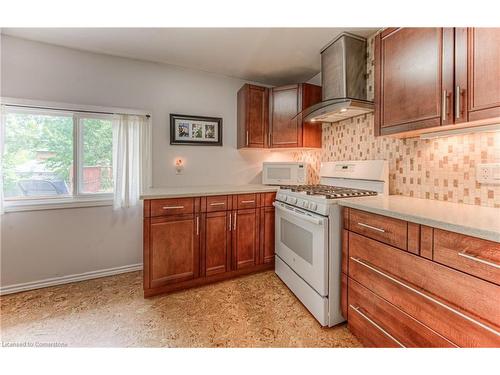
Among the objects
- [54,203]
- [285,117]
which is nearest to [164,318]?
[54,203]

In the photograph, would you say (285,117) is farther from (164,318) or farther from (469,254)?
(164,318)

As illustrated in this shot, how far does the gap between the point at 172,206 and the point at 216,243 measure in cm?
57

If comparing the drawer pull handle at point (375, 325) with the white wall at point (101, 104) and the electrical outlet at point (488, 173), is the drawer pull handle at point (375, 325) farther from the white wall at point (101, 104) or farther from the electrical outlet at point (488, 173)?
the white wall at point (101, 104)

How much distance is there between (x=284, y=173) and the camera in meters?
2.69

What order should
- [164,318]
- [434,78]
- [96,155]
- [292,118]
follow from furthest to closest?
1. [292,118]
2. [96,155]
3. [164,318]
4. [434,78]

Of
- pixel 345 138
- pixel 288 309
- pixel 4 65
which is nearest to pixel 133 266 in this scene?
pixel 288 309

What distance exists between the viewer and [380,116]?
5.14 ft

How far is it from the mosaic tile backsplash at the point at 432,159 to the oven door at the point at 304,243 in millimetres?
779

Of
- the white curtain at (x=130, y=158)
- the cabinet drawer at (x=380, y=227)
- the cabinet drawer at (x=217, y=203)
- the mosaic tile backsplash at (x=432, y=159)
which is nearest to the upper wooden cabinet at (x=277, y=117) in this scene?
the mosaic tile backsplash at (x=432, y=159)

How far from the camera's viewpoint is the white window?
78.2 inches

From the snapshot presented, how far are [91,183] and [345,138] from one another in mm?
2711

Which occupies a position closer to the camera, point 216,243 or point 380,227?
point 380,227

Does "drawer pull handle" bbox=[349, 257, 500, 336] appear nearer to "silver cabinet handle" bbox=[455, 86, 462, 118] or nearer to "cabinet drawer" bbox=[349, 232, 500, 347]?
"cabinet drawer" bbox=[349, 232, 500, 347]

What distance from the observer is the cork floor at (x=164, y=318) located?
56.4 inches
